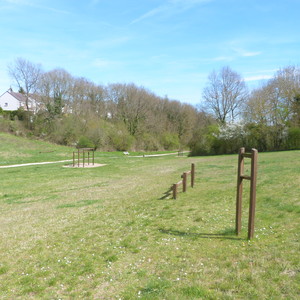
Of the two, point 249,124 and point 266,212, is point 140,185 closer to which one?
point 266,212

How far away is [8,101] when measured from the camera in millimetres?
66000

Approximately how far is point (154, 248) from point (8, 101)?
228ft

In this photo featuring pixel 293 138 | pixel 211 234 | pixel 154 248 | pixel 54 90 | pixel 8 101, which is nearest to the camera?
pixel 154 248

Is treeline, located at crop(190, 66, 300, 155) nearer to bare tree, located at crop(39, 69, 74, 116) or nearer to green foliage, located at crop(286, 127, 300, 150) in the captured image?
green foliage, located at crop(286, 127, 300, 150)

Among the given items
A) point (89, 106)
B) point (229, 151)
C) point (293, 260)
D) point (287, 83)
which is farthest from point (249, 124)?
point (293, 260)

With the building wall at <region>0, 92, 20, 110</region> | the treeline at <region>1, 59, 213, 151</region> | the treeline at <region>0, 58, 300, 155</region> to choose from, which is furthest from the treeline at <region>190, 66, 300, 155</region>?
the building wall at <region>0, 92, 20, 110</region>

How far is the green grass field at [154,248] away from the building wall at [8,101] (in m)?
61.0

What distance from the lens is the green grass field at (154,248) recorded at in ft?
13.4

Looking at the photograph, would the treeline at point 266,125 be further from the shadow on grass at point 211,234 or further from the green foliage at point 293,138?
the shadow on grass at point 211,234

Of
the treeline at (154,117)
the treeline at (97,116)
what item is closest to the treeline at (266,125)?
the treeline at (154,117)

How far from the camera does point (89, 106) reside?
179 feet

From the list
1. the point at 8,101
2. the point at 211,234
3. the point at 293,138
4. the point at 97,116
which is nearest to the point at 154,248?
the point at 211,234

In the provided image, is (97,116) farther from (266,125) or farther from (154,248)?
(154,248)

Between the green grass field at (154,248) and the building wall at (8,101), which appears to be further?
the building wall at (8,101)
